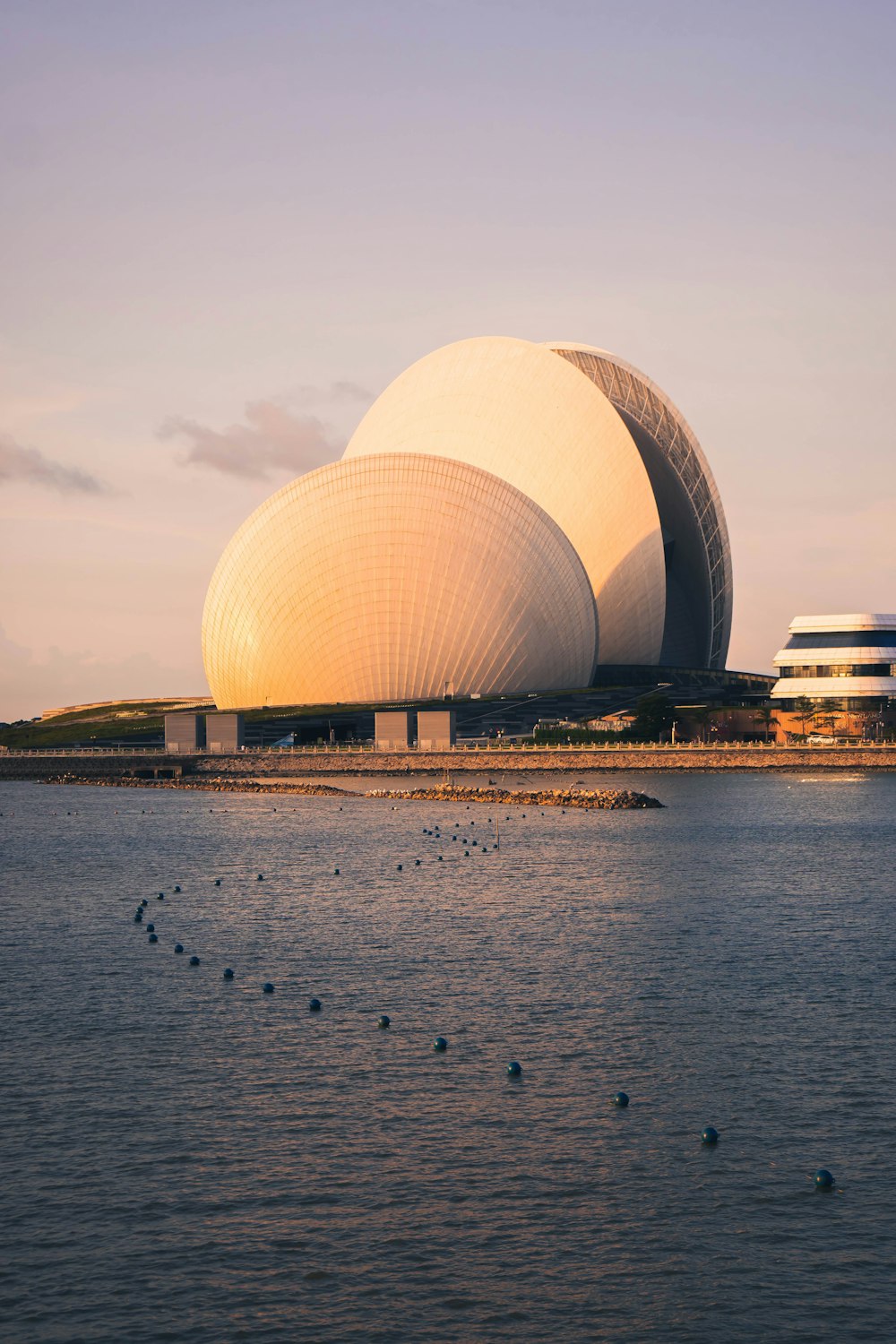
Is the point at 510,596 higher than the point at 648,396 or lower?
lower

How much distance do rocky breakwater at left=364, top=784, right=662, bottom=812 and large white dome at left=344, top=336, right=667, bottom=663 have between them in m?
43.3

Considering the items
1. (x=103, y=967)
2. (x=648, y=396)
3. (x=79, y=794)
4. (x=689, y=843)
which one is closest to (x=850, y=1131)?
(x=103, y=967)

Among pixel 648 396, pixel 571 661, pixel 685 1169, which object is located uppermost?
pixel 648 396

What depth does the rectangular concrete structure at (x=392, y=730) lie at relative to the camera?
110 m

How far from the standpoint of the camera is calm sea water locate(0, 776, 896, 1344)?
49.5ft

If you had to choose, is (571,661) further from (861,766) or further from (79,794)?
(79,794)

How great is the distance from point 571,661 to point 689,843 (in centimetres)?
6324

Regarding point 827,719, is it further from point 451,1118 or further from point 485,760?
point 451,1118

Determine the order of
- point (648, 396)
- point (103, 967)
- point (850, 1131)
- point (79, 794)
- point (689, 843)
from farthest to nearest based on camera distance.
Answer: point (648, 396) → point (79, 794) → point (689, 843) → point (103, 967) → point (850, 1131)

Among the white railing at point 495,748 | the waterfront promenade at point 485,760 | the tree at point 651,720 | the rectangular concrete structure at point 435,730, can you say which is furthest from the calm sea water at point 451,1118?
the tree at point 651,720

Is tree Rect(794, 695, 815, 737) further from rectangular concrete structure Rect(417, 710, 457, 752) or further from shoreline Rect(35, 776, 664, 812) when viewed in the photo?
shoreline Rect(35, 776, 664, 812)

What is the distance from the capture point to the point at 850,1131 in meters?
19.8

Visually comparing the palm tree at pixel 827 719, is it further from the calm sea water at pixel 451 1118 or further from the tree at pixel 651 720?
the calm sea water at pixel 451 1118

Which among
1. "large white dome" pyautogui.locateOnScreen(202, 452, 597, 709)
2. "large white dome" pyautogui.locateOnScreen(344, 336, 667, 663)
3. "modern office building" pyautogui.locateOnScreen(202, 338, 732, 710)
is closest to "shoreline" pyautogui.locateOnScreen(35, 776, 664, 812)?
"large white dome" pyautogui.locateOnScreen(202, 452, 597, 709)
